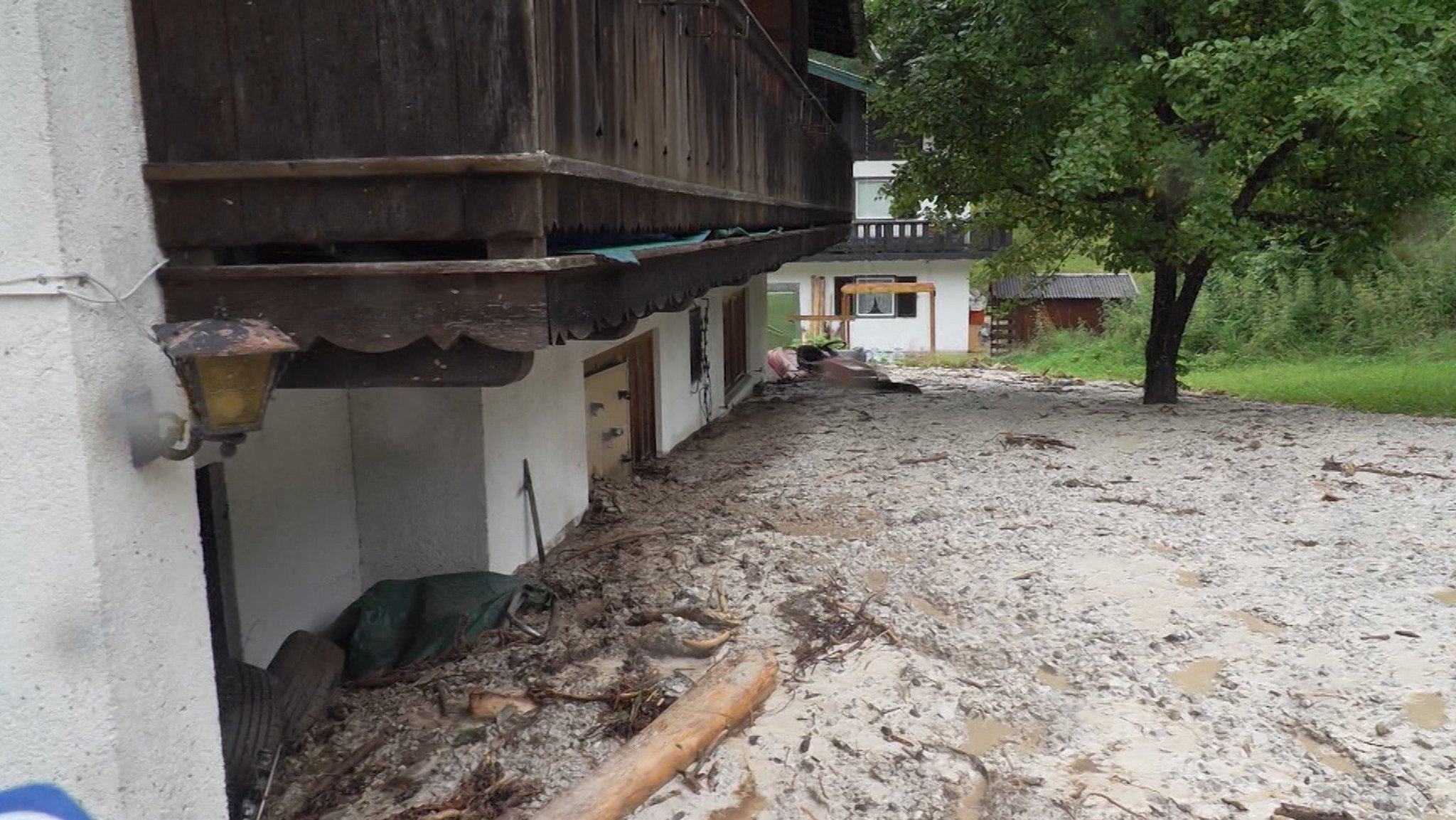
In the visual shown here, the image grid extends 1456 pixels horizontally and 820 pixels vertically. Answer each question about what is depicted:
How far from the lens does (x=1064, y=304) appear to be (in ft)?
117

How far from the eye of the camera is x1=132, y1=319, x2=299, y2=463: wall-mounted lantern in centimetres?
319

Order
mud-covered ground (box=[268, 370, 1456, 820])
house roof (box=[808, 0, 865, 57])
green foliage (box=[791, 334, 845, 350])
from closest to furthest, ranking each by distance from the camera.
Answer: mud-covered ground (box=[268, 370, 1456, 820]) → house roof (box=[808, 0, 865, 57]) → green foliage (box=[791, 334, 845, 350])

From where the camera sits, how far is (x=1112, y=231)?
49.9 ft

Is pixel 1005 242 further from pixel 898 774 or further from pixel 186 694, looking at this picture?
pixel 186 694

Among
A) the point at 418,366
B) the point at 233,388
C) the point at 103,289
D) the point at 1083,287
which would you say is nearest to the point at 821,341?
the point at 1083,287

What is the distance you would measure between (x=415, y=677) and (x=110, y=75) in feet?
11.9

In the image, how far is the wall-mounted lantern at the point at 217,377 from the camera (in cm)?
319

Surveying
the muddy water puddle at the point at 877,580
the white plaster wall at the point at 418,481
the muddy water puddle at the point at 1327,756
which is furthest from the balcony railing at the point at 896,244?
the muddy water puddle at the point at 1327,756

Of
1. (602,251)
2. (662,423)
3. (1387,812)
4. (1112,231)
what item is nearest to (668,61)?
(602,251)

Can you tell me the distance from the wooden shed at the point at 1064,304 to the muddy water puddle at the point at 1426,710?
27504 mm

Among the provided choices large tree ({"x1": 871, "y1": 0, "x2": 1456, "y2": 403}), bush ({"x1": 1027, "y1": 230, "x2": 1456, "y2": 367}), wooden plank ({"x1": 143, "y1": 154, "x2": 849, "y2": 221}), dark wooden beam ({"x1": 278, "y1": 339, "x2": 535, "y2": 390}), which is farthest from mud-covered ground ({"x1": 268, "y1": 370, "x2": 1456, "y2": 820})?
bush ({"x1": 1027, "y1": 230, "x2": 1456, "y2": 367})

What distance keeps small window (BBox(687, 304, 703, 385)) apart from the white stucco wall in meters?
10.3

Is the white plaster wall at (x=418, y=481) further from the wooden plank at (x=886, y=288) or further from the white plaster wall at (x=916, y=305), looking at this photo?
the white plaster wall at (x=916, y=305)

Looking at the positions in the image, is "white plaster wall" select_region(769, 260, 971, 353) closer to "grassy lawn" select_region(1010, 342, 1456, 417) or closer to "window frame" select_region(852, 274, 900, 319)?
"window frame" select_region(852, 274, 900, 319)
